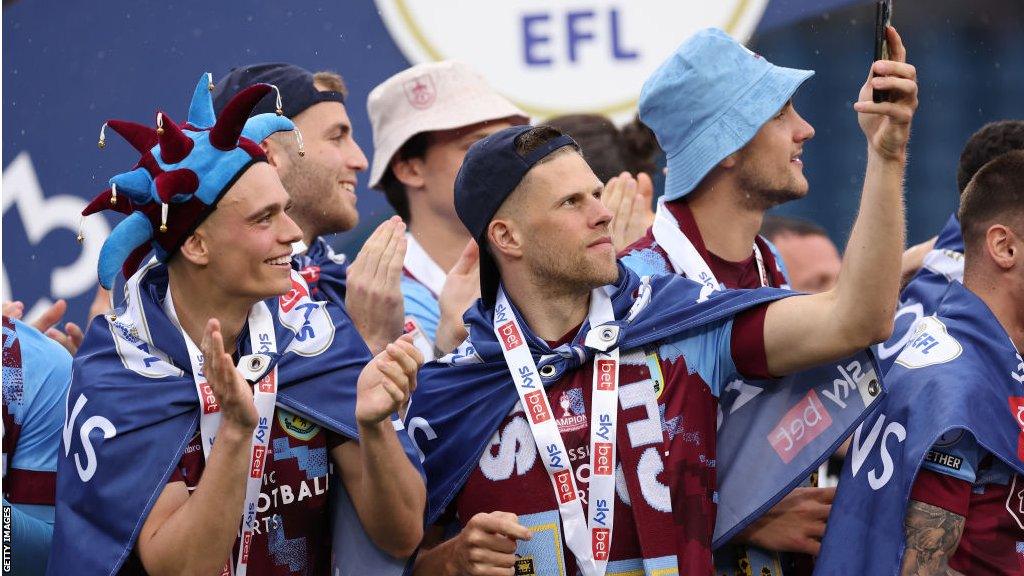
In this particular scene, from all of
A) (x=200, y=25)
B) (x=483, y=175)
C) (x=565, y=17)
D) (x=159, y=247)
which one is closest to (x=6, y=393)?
(x=159, y=247)

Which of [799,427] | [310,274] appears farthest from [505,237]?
[799,427]

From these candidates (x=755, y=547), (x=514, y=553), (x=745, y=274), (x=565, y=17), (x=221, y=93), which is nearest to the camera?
(x=514, y=553)

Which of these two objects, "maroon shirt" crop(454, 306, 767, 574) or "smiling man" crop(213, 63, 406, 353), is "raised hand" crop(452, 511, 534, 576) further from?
"smiling man" crop(213, 63, 406, 353)

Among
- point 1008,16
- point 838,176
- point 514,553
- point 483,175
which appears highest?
point 483,175

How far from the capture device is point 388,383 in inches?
141

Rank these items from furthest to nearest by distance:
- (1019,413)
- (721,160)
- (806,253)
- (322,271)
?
(806,253)
(322,271)
(721,160)
(1019,413)

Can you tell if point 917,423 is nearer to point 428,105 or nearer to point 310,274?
point 310,274

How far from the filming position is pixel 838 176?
687 cm

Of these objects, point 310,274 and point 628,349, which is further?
point 310,274

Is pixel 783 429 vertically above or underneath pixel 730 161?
underneath

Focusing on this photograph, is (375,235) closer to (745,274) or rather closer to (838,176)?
(745,274)

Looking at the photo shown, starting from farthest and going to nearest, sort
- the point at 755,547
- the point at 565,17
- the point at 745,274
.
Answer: the point at 565,17, the point at 745,274, the point at 755,547

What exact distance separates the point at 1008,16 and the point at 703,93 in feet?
9.42

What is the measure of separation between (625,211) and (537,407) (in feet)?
4.07
